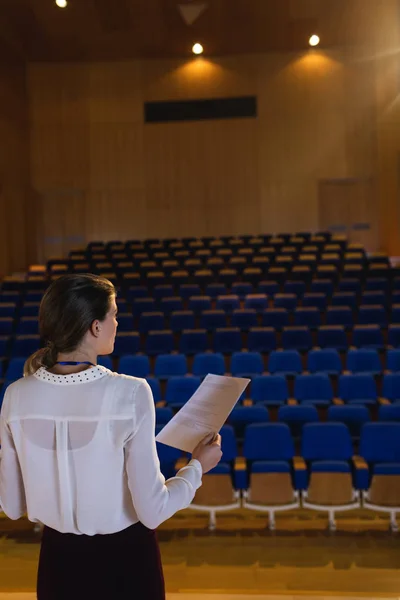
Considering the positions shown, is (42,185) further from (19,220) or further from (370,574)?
(370,574)

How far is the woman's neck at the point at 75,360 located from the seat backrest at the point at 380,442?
2080mm

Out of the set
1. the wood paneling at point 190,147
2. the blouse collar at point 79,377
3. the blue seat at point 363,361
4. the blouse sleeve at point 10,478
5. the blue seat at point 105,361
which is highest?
the wood paneling at point 190,147

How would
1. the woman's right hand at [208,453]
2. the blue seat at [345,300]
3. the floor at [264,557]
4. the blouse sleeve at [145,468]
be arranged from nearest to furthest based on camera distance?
1. the blouse sleeve at [145,468]
2. the woman's right hand at [208,453]
3. the floor at [264,557]
4. the blue seat at [345,300]

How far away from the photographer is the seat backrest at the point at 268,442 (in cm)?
250

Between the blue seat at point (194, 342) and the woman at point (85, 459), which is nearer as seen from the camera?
the woman at point (85, 459)

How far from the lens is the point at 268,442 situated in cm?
252

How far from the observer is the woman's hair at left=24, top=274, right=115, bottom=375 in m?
0.65

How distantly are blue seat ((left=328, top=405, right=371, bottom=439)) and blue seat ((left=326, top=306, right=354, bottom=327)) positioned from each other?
149 centimetres

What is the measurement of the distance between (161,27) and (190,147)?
1505 millimetres

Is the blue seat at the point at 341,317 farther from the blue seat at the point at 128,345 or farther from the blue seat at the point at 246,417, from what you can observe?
the blue seat at the point at 246,417

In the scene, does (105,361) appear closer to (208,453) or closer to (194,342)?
(194,342)

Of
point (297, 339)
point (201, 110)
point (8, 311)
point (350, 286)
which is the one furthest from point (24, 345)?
point (201, 110)

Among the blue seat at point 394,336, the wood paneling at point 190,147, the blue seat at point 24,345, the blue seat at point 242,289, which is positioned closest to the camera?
the blue seat at point 394,336

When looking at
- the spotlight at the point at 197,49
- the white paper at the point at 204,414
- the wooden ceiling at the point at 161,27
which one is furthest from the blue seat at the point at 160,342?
the spotlight at the point at 197,49
